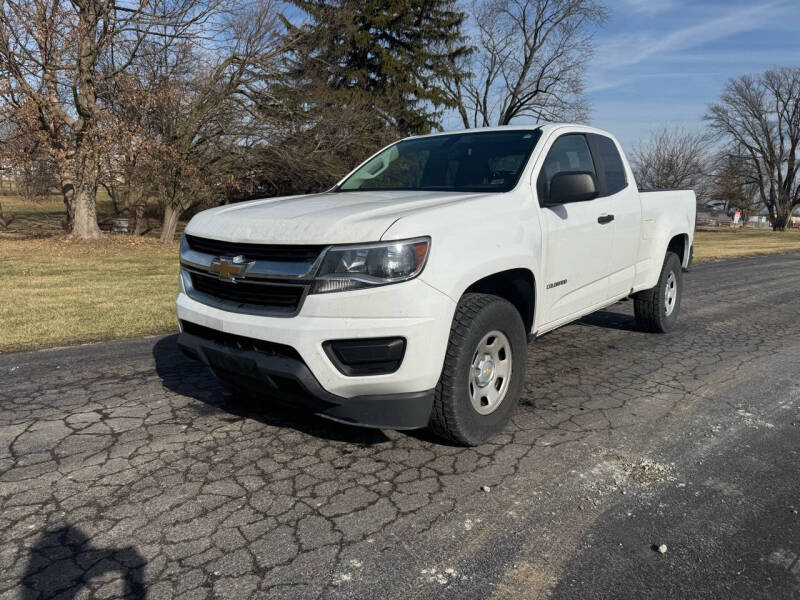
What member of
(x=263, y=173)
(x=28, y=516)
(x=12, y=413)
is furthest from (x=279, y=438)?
(x=263, y=173)

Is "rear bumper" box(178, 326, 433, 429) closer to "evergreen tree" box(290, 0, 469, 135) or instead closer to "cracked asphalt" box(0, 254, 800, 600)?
"cracked asphalt" box(0, 254, 800, 600)

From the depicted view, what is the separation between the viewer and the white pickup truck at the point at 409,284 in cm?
280

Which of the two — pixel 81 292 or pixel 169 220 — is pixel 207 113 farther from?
pixel 81 292

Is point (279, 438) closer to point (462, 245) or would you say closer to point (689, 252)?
point (462, 245)

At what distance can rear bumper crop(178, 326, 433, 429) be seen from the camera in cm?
285

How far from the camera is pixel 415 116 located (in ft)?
90.2

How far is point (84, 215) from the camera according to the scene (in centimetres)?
1897

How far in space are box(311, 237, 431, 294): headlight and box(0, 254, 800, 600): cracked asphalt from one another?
103 centimetres

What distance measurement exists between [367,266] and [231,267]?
824 millimetres

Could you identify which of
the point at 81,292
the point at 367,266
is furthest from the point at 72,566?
the point at 81,292

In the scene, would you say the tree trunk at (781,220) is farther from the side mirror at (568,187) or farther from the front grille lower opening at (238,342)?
the front grille lower opening at (238,342)

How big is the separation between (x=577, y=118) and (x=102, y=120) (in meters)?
27.0

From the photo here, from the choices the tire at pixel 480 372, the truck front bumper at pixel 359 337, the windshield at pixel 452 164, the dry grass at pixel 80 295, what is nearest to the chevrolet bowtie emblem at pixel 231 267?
the truck front bumper at pixel 359 337

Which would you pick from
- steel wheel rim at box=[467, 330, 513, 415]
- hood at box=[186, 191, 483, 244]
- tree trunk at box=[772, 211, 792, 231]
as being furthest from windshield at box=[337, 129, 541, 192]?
tree trunk at box=[772, 211, 792, 231]
